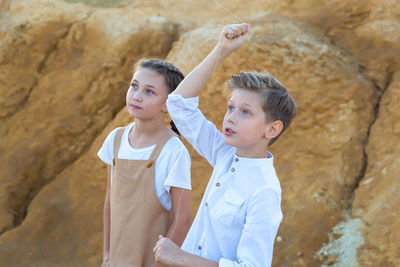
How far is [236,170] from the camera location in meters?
1.88

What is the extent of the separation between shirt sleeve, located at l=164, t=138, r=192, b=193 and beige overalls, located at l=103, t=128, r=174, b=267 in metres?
0.07

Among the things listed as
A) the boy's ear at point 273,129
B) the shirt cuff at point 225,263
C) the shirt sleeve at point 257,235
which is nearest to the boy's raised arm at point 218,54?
the boy's ear at point 273,129

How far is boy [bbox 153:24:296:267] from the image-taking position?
168cm

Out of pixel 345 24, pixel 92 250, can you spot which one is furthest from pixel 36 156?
pixel 345 24

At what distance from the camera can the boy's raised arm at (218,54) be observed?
77.7 inches

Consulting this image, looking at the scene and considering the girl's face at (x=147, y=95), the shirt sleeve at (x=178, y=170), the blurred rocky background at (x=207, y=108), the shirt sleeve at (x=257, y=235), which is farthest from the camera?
the blurred rocky background at (x=207, y=108)

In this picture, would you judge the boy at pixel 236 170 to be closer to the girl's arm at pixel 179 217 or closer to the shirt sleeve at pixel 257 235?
the shirt sleeve at pixel 257 235

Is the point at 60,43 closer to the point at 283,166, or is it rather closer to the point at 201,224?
the point at 283,166

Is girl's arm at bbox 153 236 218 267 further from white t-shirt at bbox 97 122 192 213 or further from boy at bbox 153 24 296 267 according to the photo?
white t-shirt at bbox 97 122 192 213

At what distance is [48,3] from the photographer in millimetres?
5297

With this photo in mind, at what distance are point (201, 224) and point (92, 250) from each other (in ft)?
9.47

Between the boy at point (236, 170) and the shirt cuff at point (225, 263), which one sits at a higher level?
the boy at point (236, 170)

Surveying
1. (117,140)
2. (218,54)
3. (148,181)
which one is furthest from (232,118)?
(117,140)

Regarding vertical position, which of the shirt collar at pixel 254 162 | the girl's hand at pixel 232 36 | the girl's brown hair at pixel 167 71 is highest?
the girl's hand at pixel 232 36
